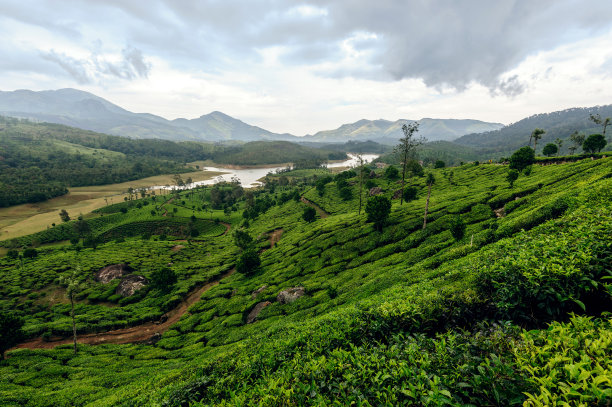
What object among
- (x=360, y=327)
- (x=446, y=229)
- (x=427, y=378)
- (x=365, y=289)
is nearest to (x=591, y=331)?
(x=427, y=378)

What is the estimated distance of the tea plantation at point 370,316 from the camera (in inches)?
207

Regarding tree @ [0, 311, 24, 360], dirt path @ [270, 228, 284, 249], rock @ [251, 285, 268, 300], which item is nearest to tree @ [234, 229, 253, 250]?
dirt path @ [270, 228, 284, 249]

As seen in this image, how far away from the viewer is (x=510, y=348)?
5.60 m

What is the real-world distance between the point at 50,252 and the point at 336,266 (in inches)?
4468

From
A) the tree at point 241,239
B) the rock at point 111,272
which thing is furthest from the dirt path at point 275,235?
the rock at point 111,272

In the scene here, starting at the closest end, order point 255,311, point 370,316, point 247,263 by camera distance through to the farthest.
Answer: point 370,316, point 255,311, point 247,263

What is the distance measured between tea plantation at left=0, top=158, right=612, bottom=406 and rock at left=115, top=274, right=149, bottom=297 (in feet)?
5.37

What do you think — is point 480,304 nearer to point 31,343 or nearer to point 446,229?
point 446,229

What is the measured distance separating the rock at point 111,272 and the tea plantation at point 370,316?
7.09 ft

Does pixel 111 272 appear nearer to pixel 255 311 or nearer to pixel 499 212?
pixel 255 311

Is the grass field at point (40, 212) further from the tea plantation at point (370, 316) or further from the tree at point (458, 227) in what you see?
the tree at point (458, 227)

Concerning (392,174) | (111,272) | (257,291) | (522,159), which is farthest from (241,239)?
(522,159)

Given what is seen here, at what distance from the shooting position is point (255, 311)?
32.6 metres

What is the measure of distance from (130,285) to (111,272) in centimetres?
1207
